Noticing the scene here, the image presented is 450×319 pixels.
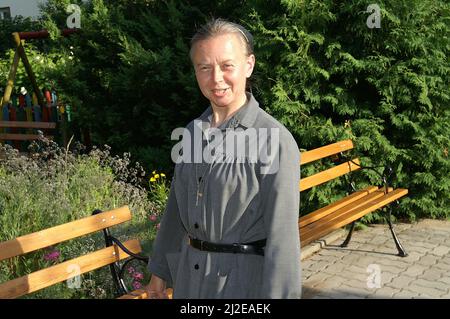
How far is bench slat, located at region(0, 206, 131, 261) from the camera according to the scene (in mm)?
2943

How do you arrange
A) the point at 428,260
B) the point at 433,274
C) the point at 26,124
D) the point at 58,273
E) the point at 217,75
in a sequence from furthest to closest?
1. the point at 26,124
2. the point at 428,260
3. the point at 433,274
4. the point at 58,273
5. the point at 217,75

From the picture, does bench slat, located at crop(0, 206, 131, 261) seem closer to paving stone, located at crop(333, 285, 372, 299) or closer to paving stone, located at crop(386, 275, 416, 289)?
paving stone, located at crop(333, 285, 372, 299)

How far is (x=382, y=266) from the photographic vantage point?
Result: 530 cm

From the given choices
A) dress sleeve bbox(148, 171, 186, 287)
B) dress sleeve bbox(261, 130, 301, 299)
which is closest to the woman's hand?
dress sleeve bbox(148, 171, 186, 287)

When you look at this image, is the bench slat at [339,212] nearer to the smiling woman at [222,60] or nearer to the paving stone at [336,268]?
the paving stone at [336,268]

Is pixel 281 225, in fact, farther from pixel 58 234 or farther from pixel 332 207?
pixel 332 207

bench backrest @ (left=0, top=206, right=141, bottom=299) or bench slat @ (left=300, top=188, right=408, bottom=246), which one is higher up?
bench backrest @ (left=0, top=206, right=141, bottom=299)

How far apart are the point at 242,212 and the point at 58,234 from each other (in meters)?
1.49

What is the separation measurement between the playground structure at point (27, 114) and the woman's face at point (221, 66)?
6664 mm

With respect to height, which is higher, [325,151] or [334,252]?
[325,151]

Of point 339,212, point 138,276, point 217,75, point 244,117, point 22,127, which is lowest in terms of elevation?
point 138,276

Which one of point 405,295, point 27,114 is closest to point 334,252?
point 405,295

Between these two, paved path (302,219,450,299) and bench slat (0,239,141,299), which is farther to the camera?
paved path (302,219,450,299)
